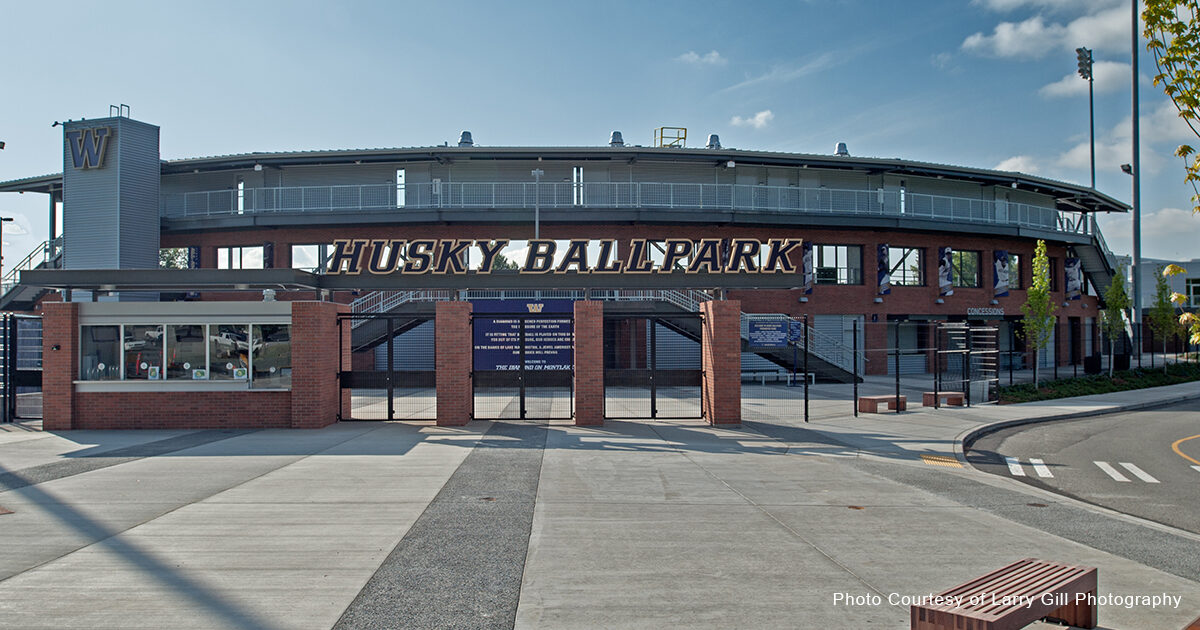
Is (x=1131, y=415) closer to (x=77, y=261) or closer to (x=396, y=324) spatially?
(x=396, y=324)

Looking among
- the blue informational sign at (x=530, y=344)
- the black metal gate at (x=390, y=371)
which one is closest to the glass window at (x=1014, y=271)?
the blue informational sign at (x=530, y=344)

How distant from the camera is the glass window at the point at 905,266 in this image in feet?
118

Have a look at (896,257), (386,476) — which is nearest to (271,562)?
(386,476)

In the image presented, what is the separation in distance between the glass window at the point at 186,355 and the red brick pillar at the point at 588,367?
27.6 ft

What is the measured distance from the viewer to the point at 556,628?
5.09 m

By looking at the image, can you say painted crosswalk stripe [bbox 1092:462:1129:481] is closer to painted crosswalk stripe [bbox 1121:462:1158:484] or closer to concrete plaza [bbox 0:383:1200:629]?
painted crosswalk stripe [bbox 1121:462:1158:484]

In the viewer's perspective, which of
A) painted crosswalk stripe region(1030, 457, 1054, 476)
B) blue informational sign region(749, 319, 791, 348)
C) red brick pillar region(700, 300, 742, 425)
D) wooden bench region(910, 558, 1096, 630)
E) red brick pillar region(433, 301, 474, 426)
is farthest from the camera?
blue informational sign region(749, 319, 791, 348)

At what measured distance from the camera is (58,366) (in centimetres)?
1553

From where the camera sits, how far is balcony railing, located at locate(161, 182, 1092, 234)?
32.2 meters

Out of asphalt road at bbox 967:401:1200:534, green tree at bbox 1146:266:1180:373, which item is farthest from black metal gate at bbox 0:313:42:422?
green tree at bbox 1146:266:1180:373

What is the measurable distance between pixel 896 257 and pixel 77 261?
38.9 metres

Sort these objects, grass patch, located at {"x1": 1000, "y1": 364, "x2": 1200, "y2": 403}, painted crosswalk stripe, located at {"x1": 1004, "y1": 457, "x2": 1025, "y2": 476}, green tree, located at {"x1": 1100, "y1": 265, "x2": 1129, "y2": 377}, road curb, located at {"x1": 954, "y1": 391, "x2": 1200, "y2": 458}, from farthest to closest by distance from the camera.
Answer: green tree, located at {"x1": 1100, "y1": 265, "x2": 1129, "y2": 377} → grass patch, located at {"x1": 1000, "y1": 364, "x2": 1200, "y2": 403} → road curb, located at {"x1": 954, "y1": 391, "x2": 1200, "y2": 458} → painted crosswalk stripe, located at {"x1": 1004, "y1": 457, "x2": 1025, "y2": 476}

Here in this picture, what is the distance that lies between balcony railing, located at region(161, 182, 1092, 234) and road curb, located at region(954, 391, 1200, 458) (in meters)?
13.7

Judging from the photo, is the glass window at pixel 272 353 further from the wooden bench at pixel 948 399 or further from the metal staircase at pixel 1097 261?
the metal staircase at pixel 1097 261
